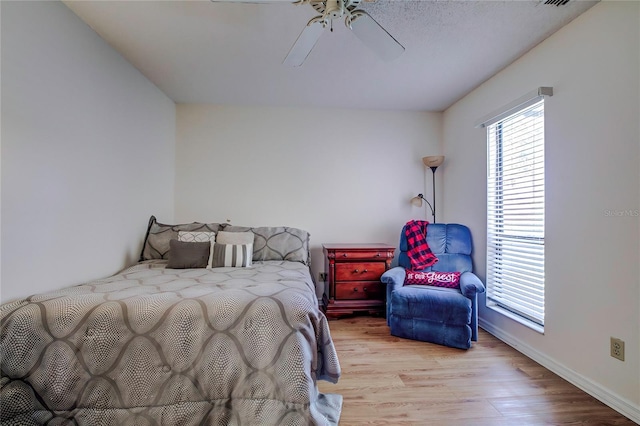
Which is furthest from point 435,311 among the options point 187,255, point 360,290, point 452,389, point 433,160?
point 187,255

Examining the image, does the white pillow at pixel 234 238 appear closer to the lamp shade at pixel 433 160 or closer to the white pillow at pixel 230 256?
the white pillow at pixel 230 256

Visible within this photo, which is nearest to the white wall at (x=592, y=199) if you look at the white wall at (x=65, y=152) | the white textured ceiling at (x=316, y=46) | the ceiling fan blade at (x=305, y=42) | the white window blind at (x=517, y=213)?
the white window blind at (x=517, y=213)

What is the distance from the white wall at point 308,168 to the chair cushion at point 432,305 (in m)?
1.12

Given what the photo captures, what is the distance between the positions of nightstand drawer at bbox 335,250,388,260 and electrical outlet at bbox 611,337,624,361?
5.78 ft

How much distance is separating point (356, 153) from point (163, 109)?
2.25 m

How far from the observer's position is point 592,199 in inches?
69.4

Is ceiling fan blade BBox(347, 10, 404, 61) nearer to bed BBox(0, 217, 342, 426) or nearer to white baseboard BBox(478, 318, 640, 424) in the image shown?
bed BBox(0, 217, 342, 426)

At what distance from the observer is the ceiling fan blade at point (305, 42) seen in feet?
5.11

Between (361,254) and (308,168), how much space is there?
1240 millimetres

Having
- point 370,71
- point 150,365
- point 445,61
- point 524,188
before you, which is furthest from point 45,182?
point 524,188

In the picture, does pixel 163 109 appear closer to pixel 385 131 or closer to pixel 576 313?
pixel 385 131

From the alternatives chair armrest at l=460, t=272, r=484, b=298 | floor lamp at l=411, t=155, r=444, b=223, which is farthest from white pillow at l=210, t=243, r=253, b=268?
floor lamp at l=411, t=155, r=444, b=223

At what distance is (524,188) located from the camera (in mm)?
2311

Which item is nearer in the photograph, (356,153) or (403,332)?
(403,332)
